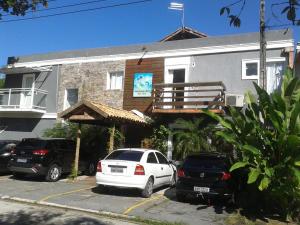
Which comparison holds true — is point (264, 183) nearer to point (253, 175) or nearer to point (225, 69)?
point (253, 175)

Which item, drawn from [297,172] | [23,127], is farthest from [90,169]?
[297,172]

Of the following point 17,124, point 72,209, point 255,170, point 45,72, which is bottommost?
point 72,209

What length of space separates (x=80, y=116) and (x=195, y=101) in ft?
19.4

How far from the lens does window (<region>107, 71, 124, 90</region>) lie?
890 inches

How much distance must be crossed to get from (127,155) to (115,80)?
10183mm

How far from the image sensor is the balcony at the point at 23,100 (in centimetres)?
2384

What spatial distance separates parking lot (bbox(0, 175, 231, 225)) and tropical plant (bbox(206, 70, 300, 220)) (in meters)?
1.59

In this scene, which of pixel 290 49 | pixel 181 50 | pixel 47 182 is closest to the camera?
pixel 47 182

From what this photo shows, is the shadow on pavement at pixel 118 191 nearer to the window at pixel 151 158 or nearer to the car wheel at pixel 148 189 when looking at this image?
the car wheel at pixel 148 189

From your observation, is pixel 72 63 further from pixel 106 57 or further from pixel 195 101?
pixel 195 101

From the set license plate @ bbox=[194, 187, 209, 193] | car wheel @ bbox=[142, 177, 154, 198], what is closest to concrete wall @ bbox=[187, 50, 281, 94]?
car wheel @ bbox=[142, 177, 154, 198]

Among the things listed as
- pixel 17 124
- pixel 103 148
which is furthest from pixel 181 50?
pixel 17 124

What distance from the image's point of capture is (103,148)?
796 inches

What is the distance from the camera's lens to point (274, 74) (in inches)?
734
